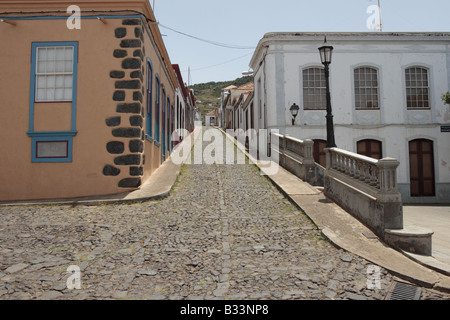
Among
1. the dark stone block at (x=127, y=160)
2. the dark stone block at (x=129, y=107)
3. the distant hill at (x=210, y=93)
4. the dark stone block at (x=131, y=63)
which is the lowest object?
the dark stone block at (x=127, y=160)

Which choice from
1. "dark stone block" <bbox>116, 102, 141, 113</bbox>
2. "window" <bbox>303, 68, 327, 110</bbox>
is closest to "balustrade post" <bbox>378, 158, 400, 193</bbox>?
"dark stone block" <bbox>116, 102, 141, 113</bbox>

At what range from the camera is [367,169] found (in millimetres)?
6129

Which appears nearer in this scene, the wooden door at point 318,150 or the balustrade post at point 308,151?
the balustrade post at point 308,151

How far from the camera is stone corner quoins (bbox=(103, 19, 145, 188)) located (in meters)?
8.48

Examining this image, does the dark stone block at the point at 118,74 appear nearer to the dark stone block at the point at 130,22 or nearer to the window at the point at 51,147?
the dark stone block at the point at 130,22

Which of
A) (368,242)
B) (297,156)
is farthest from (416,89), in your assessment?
(368,242)

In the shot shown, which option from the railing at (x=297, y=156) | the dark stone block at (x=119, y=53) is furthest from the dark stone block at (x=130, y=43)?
the railing at (x=297, y=156)

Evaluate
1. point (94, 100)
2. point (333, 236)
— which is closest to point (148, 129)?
point (94, 100)

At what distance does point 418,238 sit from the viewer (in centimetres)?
494

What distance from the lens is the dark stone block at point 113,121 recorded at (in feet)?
27.9

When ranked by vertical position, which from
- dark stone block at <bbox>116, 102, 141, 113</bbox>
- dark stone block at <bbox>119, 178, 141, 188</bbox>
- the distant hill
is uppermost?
the distant hill

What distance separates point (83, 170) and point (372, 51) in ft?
45.8

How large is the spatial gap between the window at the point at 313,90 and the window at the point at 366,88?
65.3 inches

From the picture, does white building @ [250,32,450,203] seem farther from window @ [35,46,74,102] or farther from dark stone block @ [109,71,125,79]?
window @ [35,46,74,102]
